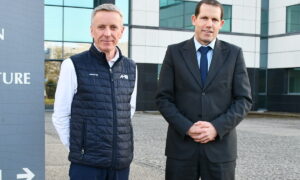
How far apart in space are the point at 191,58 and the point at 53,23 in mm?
17229

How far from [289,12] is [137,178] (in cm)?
1968

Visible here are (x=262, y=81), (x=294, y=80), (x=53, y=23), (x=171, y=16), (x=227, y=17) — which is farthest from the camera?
(x=262, y=81)

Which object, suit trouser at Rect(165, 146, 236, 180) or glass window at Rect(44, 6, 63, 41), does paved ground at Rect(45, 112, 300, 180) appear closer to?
suit trouser at Rect(165, 146, 236, 180)

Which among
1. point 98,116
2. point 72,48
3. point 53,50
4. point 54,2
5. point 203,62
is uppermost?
point 54,2

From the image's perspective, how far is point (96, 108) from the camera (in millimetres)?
2705

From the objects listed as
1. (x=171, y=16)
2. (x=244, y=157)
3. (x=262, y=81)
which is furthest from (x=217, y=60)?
(x=262, y=81)

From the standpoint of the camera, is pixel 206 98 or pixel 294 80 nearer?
pixel 206 98

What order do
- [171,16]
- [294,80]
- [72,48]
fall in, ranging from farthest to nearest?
1. [294,80]
2. [171,16]
3. [72,48]

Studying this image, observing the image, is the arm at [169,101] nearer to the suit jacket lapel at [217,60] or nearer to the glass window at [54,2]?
the suit jacket lapel at [217,60]

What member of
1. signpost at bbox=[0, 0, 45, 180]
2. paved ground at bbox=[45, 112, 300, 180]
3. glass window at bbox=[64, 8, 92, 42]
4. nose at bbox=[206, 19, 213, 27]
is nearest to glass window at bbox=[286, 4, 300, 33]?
glass window at bbox=[64, 8, 92, 42]

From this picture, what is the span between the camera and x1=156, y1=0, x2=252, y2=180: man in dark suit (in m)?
3.05

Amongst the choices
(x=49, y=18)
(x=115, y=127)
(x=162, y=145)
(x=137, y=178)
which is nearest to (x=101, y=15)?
(x=115, y=127)

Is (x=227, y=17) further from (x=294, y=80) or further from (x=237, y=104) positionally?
(x=237, y=104)

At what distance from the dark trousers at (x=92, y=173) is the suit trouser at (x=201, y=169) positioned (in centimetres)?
53
